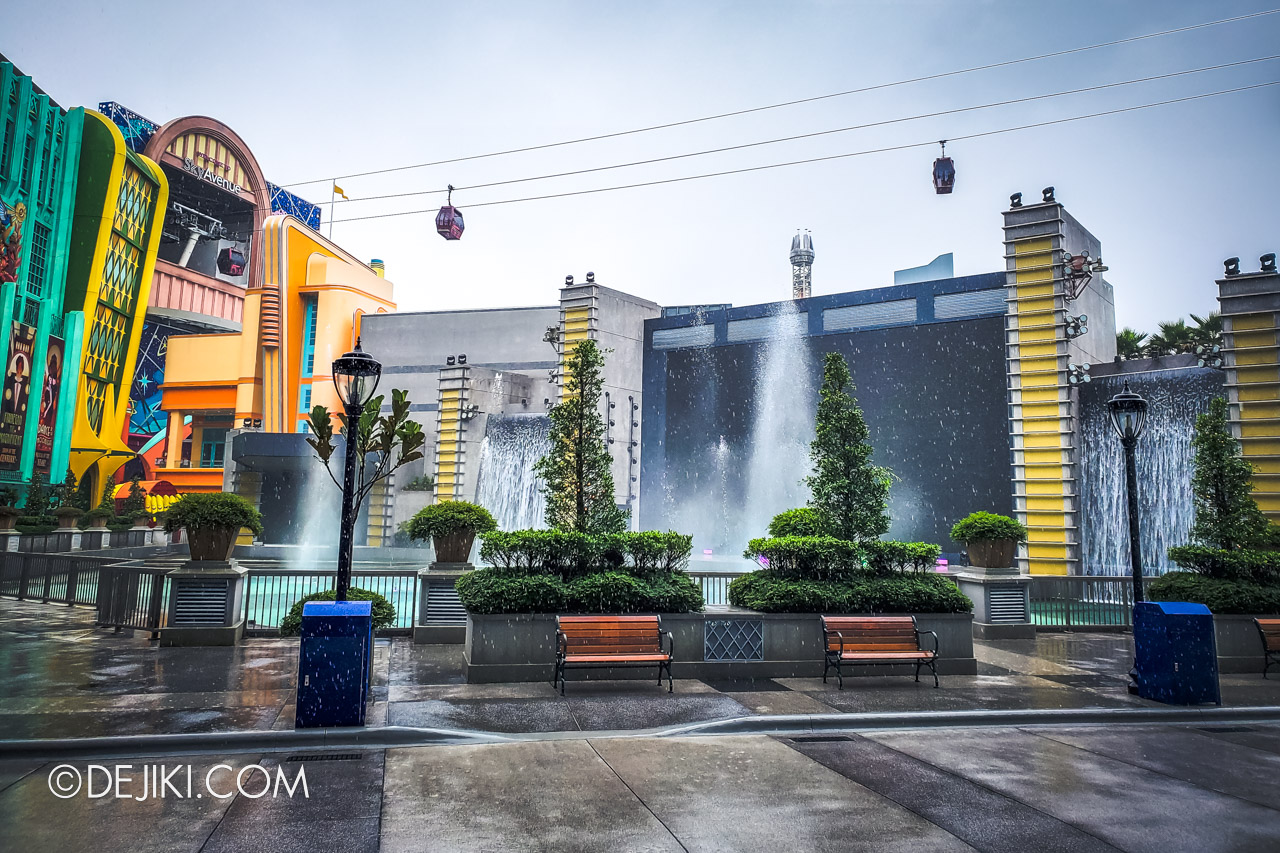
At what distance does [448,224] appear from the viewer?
2328cm

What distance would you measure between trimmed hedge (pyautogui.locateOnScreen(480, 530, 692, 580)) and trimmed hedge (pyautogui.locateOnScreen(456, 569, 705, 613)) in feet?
0.86

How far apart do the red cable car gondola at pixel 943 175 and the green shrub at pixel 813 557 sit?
13.1m

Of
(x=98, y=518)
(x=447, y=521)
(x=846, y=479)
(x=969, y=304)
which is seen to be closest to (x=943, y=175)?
(x=969, y=304)

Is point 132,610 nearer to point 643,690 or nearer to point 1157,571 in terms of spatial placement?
point 643,690

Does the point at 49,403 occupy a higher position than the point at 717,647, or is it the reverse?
the point at 49,403

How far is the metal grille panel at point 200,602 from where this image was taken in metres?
13.9

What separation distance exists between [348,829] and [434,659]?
7.26 m

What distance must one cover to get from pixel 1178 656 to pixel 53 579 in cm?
2519

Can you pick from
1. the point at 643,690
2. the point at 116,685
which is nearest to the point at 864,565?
the point at 643,690

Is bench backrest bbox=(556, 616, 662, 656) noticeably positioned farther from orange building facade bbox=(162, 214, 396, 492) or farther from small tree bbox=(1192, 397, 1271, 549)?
orange building facade bbox=(162, 214, 396, 492)

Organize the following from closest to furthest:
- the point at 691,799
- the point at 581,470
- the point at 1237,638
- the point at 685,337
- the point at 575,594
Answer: the point at 691,799 < the point at 575,594 < the point at 581,470 < the point at 1237,638 < the point at 685,337

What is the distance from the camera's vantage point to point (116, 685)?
420 inches

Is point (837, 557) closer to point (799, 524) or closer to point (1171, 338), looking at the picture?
point (799, 524)

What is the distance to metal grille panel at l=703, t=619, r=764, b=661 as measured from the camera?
1238 cm
